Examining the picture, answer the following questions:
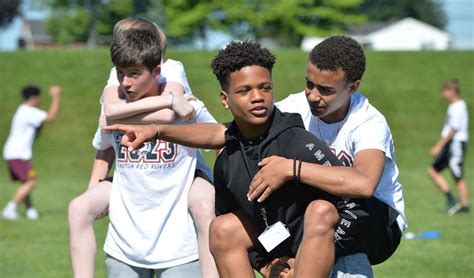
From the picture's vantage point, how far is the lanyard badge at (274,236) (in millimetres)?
4695

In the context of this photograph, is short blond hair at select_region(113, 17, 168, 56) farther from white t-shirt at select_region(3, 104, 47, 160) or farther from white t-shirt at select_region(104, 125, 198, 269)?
white t-shirt at select_region(3, 104, 47, 160)

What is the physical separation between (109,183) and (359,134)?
1.68m

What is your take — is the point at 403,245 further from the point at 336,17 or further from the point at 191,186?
the point at 336,17

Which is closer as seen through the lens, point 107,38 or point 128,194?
point 128,194

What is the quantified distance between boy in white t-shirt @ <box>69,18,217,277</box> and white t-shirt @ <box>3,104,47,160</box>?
35.8ft

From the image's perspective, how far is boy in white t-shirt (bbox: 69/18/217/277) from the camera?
5.43m

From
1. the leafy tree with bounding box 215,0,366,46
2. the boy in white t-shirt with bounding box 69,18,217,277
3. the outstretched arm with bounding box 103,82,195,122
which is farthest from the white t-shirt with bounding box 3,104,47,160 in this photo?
the leafy tree with bounding box 215,0,366,46

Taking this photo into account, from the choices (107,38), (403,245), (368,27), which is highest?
(403,245)

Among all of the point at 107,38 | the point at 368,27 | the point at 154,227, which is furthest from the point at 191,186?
the point at 368,27

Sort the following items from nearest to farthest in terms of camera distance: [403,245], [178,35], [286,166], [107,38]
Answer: [286,166] < [403,245] < [178,35] < [107,38]

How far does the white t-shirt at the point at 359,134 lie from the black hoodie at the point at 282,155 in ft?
0.85

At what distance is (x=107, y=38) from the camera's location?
6425 cm

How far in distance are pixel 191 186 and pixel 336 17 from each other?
55905 millimetres

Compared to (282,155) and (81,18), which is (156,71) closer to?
(282,155)
